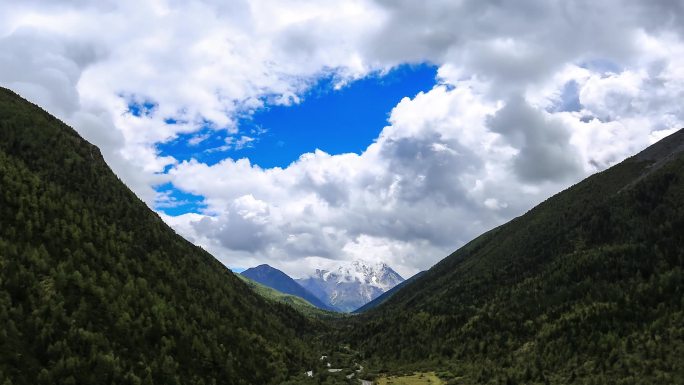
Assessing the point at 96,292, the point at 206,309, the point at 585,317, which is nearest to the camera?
the point at 96,292

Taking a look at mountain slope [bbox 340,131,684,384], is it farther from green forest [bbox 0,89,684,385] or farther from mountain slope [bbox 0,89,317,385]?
mountain slope [bbox 0,89,317,385]

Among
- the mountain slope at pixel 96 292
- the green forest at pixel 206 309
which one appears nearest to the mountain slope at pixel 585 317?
the green forest at pixel 206 309

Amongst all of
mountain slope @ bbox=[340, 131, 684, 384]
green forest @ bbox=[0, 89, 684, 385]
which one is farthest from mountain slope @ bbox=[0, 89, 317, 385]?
mountain slope @ bbox=[340, 131, 684, 384]

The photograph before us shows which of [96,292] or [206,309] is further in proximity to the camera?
[206,309]

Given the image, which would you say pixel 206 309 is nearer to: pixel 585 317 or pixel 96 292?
pixel 96 292

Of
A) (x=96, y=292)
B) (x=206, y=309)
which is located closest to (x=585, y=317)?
(x=206, y=309)

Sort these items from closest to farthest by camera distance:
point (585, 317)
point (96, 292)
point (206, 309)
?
point (96, 292) < point (206, 309) < point (585, 317)
